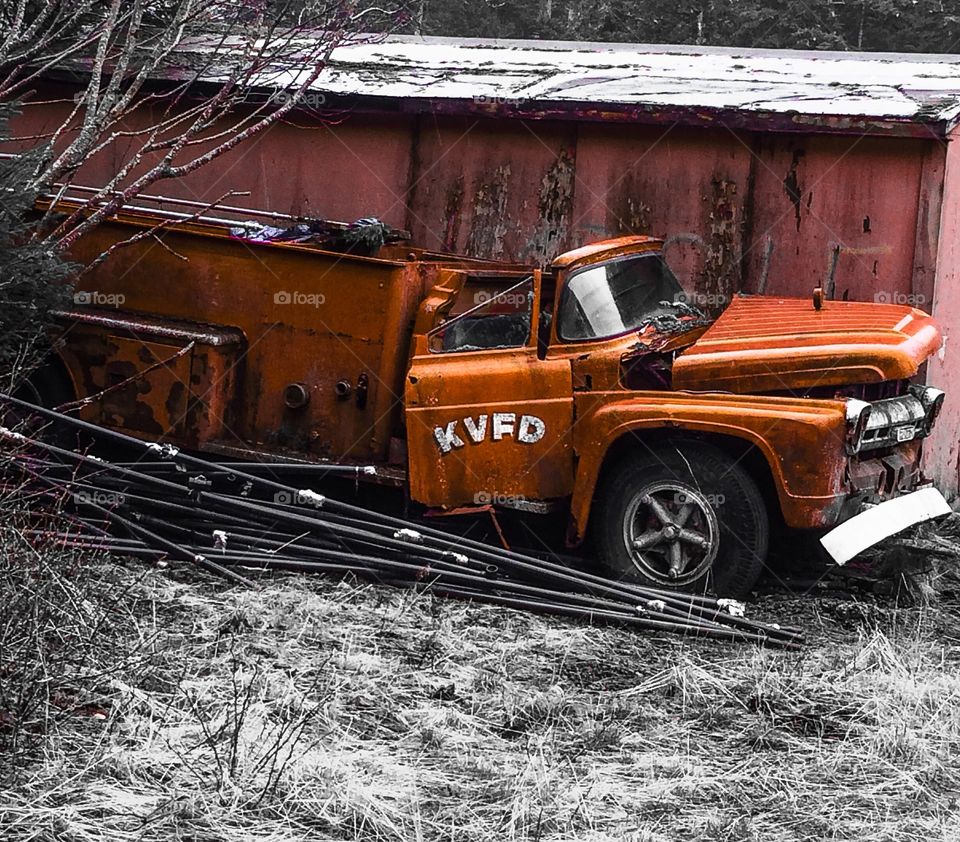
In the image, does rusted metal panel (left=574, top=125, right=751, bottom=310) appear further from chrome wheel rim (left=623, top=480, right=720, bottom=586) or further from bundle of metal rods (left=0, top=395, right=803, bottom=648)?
bundle of metal rods (left=0, top=395, right=803, bottom=648)

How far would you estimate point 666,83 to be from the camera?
11.0 meters

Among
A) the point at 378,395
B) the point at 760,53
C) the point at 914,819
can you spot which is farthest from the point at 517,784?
the point at 760,53

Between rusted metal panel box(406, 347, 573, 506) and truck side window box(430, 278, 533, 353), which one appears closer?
rusted metal panel box(406, 347, 573, 506)

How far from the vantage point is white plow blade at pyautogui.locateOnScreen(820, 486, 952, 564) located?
689cm

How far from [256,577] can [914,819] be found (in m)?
3.86

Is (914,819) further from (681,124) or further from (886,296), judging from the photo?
(681,124)

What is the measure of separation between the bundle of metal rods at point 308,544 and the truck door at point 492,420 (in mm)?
409

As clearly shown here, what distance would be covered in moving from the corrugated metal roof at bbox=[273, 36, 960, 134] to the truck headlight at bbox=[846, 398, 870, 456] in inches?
117

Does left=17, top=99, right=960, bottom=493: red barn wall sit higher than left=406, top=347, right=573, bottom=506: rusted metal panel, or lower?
higher

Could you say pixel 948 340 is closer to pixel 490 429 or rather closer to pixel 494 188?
pixel 494 188

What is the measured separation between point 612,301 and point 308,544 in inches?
89.5

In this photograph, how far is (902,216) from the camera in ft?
31.3

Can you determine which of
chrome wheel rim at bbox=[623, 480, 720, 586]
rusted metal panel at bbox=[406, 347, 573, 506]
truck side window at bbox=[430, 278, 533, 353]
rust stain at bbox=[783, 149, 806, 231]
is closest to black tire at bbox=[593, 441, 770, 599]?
chrome wheel rim at bbox=[623, 480, 720, 586]

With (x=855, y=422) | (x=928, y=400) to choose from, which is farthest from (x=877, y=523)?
(x=928, y=400)
